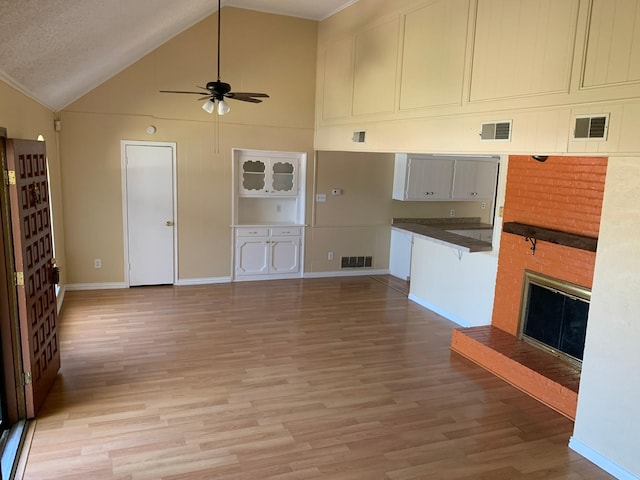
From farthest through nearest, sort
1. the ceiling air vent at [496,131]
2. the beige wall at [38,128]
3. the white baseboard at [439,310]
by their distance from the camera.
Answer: the white baseboard at [439,310] → the ceiling air vent at [496,131] → the beige wall at [38,128]

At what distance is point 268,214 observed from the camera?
8023mm

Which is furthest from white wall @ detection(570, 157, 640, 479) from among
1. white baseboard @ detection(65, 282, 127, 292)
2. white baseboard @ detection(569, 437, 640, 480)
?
white baseboard @ detection(65, 282, 127, 292)

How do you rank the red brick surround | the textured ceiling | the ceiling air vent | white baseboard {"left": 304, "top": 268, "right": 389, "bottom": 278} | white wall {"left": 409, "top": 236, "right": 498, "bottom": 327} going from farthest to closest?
white baseboard {"left": 304, "top": 268, "right": 389, "bottom": 278} < white wall {"left": 409, "top": 236, "right": 498, "bottom": 327} < the red brick surround < the ceiling air vent < the textured ceiling

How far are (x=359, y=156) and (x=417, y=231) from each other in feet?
6.62

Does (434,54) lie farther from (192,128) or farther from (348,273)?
(348,273)

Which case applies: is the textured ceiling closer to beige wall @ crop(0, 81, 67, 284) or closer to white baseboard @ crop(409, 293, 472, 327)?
beige wall @ crop(0, 81, 67, 284)

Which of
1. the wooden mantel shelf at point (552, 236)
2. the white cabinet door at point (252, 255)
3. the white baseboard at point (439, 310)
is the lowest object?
the white baseboard at point (439, 310)

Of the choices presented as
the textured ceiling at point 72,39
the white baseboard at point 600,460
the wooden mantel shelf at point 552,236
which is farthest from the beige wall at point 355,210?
the white baseboard at point 600,460

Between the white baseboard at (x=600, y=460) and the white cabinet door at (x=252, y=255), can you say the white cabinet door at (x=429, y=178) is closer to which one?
the white cabinet door at (x=252, y=255)

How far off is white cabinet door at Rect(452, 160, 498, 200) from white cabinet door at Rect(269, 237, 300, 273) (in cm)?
285

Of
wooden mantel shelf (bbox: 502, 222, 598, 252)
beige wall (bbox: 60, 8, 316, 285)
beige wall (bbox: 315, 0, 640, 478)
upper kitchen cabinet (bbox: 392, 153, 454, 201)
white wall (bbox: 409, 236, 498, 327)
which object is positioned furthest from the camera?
upper kitchen cabinet (bbox: 392, 153, 454, 201)

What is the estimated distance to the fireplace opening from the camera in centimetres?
434

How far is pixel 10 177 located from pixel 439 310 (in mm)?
5015

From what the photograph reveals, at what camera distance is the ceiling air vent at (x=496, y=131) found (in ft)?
12.2
